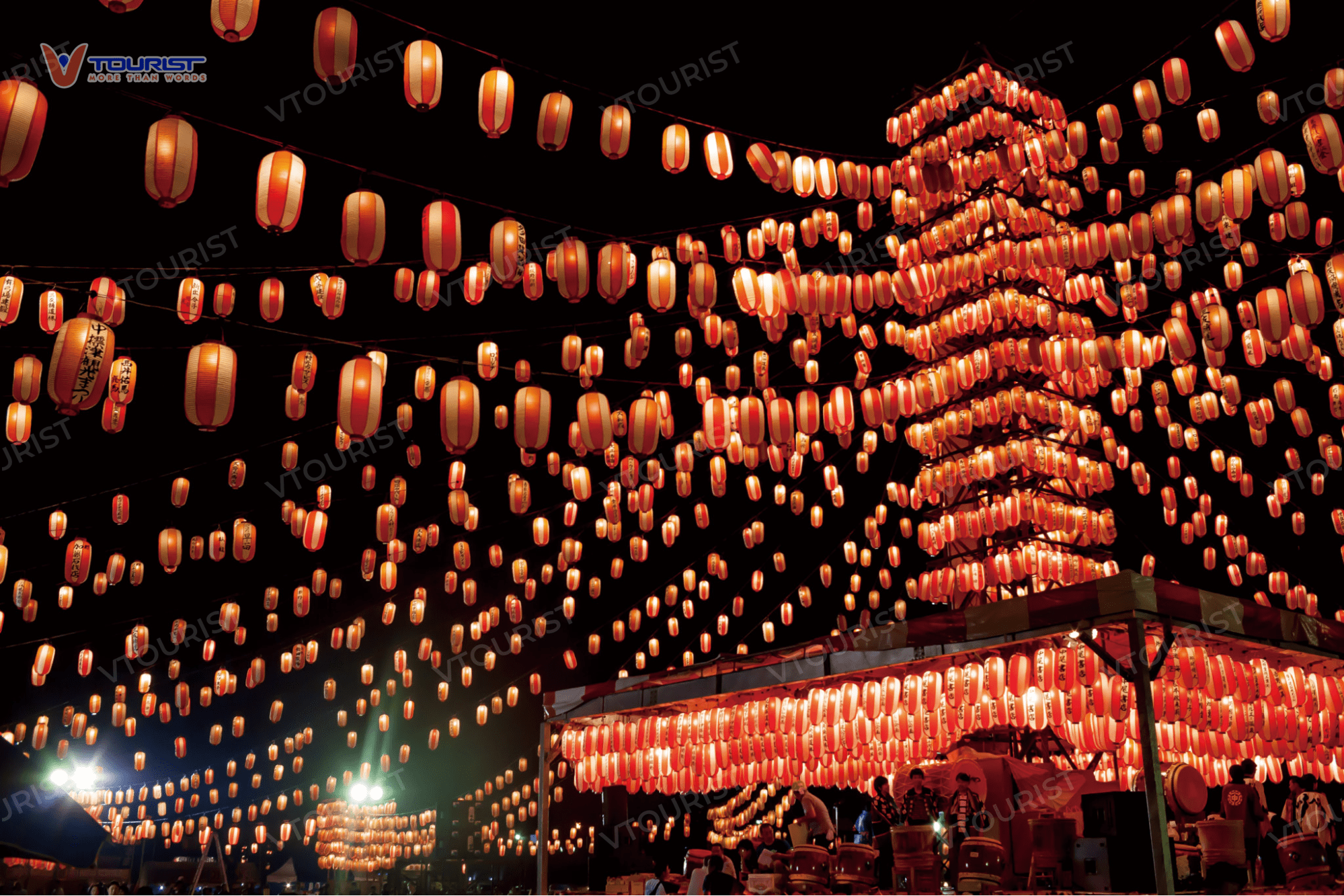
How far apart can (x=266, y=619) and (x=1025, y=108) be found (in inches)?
731

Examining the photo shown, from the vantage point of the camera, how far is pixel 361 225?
810cm

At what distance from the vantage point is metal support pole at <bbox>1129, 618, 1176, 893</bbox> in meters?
6.89

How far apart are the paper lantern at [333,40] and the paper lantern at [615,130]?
238 centimetres

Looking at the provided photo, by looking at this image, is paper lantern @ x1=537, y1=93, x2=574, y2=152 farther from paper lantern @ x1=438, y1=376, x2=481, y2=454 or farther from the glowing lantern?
the glowing lantern

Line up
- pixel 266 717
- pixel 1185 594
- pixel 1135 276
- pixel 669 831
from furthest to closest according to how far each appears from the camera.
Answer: pixel 669 831 → pixel 266 717 → pixel 1135 276 → pixel 1185 594

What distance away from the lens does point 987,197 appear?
15.9m

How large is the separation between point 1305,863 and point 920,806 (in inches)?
133

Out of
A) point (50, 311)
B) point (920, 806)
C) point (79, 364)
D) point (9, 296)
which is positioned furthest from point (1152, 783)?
point (50, 311)

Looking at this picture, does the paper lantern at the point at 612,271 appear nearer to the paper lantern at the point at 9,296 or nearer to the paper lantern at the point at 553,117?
the paper lantern at the point at 553,117

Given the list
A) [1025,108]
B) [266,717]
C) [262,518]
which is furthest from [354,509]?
[1025,108]

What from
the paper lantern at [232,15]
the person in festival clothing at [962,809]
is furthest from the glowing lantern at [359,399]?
the person in festival clothing at [962,809]

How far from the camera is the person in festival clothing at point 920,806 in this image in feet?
33.1

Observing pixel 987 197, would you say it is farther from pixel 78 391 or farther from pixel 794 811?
Result: pixel 794 811

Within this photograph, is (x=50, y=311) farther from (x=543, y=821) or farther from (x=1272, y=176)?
(x=1272, y=176)
